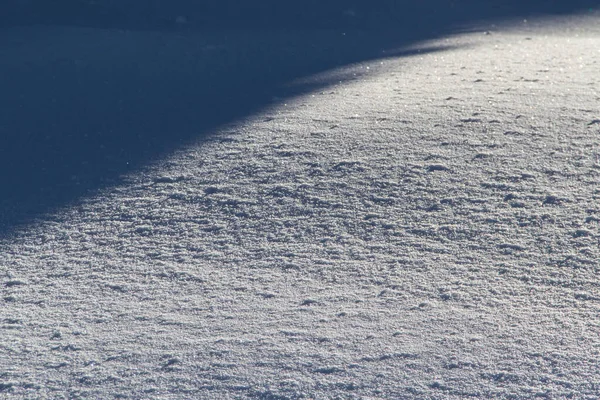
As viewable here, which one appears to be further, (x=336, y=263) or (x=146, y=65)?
(x=146, y=65)

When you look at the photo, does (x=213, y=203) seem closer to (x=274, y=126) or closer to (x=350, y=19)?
(x=274, y=126)

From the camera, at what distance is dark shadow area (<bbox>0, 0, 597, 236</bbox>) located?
4664 millimetres

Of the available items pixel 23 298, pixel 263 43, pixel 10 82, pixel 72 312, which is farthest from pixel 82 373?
pixel 263 43

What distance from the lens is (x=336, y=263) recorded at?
3418 millimetres

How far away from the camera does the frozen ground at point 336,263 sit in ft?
8.84

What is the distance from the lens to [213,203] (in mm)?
4004

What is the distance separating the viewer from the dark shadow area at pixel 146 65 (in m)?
4.66

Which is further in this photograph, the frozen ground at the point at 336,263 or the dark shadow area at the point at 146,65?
the dark shadow area at the point at 146,65

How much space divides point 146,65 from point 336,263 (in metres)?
3.89

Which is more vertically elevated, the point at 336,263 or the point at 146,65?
the point at 146,65

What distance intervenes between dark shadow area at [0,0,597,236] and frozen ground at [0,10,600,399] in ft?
1.32

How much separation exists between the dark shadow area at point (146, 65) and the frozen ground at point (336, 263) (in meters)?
0.40

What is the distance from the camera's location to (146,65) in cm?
661

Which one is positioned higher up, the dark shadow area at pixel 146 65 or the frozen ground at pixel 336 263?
the dark shadow area at pixel 146 65
